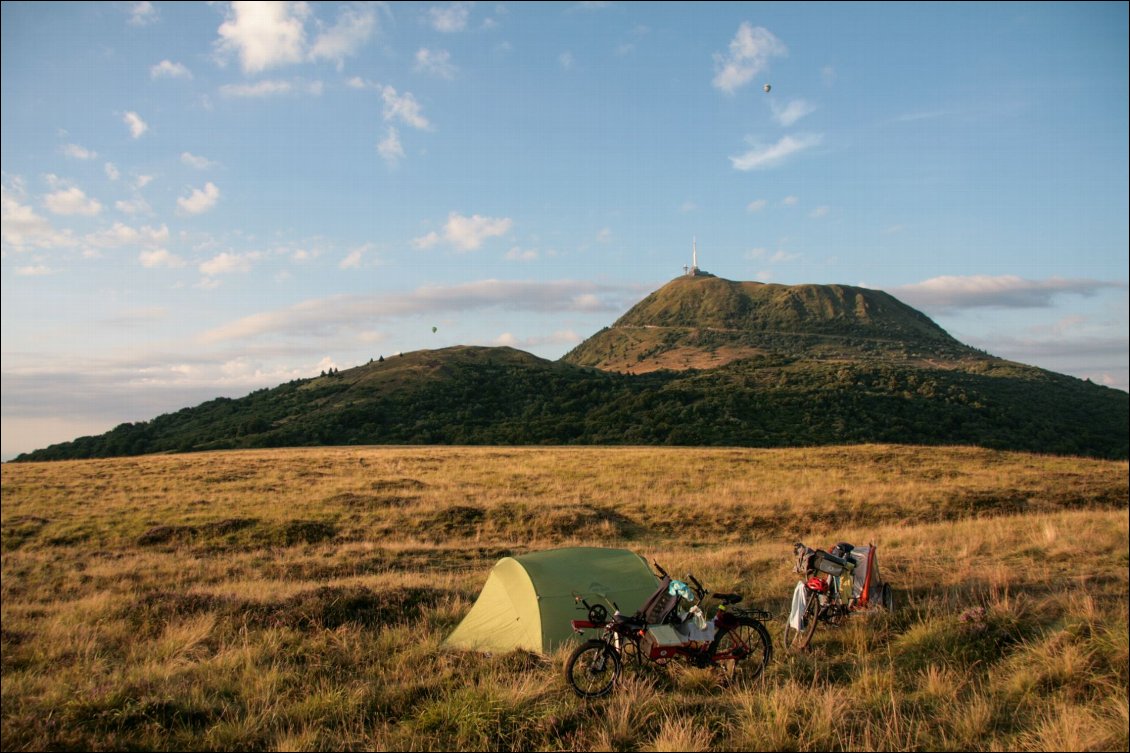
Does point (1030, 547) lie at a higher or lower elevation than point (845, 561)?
lower

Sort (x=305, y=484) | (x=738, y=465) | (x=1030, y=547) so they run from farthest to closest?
(x=738, y=465) → (x=305, y=484) → (x=1030, y=547)

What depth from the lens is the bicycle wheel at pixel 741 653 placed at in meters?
8.58

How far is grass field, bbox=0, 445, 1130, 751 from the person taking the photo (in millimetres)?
7090

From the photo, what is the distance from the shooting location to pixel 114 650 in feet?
38.4

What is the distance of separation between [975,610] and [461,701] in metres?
7.78

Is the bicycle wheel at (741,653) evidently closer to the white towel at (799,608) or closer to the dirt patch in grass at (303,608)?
the white towel at (799,608)

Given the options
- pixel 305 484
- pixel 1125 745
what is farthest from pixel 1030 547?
pixel 305 484

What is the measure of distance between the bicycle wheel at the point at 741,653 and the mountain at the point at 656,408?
5361 cm

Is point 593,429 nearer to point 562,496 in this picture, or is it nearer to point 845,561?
point 562,496

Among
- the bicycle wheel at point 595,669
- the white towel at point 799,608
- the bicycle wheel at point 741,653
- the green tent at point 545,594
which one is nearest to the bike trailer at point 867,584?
the white towel at point 799,608

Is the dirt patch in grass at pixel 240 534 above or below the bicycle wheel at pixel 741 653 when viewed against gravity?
below

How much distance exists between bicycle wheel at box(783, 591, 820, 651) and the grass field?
0.17 m

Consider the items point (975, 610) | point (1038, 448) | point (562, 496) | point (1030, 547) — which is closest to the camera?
point (975, 610)

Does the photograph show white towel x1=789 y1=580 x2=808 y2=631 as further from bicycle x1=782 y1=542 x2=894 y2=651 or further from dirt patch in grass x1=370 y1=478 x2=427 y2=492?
dirt patch in grass x1=370 y1=478 x2=427 y2=492
